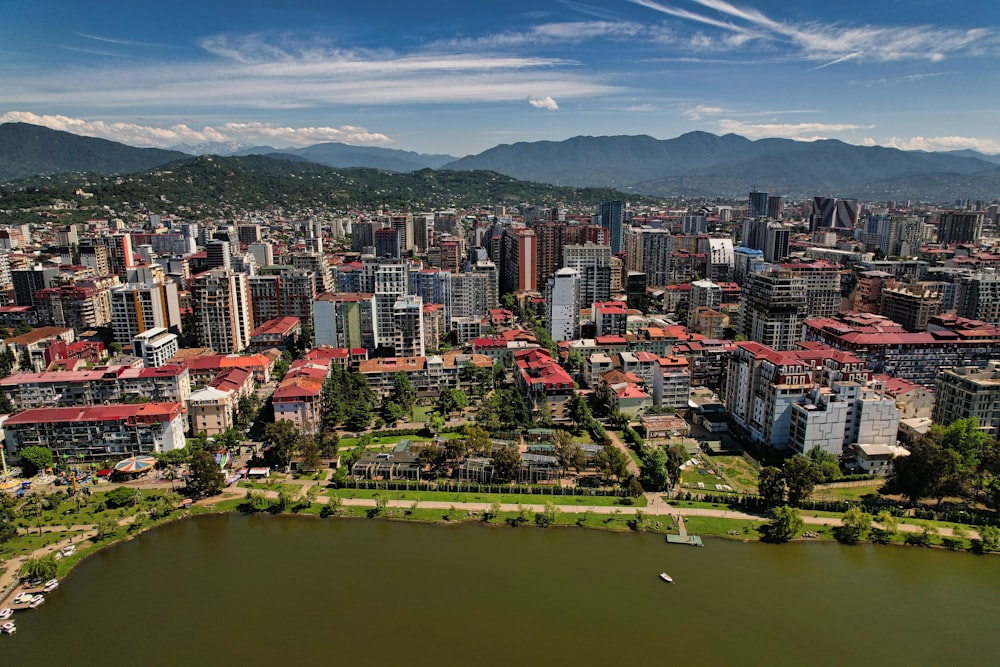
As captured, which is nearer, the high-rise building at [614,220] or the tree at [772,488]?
the tree at [772,488]

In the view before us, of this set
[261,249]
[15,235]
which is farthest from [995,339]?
[15,235]

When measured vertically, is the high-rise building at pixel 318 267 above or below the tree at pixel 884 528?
above

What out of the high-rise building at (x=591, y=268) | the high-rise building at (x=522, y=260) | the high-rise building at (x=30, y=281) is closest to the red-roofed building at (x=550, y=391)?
the high-rise building at (x=591, y=268)

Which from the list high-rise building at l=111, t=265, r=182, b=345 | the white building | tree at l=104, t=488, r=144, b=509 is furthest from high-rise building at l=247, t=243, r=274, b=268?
tree at l=104, t=488, r=144, b=509

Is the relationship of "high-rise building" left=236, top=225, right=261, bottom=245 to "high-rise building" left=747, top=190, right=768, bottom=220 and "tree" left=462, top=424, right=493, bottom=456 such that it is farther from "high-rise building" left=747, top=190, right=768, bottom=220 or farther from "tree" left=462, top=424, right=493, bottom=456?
"high-rise building" left=747, top=190, right=768, bottom=220

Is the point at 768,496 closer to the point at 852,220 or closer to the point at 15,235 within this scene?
the point at 15,235

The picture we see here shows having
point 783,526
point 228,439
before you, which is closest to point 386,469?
point 228,439

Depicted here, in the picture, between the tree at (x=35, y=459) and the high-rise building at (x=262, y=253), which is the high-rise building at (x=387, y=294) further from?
the high-rise building at (x=262, y=253)
